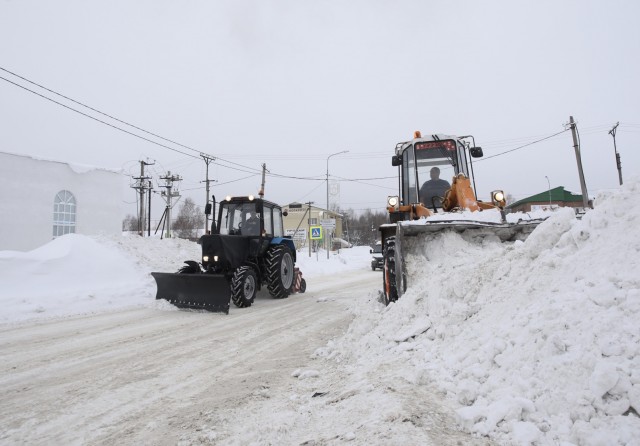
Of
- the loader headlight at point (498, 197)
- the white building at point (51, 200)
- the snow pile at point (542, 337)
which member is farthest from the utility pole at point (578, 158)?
the white building at point (51, 200)

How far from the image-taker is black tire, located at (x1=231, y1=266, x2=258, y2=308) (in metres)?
7.61

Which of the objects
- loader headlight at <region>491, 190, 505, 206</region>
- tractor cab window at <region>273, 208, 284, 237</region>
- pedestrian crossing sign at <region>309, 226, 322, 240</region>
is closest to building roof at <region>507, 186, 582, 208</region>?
pedestrian crossing sign at <region>309, 226, 322, 240</region>

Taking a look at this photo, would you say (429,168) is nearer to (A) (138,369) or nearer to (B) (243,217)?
(B) (243,217)

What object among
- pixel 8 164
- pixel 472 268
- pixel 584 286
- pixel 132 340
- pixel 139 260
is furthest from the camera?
pixel 8 164

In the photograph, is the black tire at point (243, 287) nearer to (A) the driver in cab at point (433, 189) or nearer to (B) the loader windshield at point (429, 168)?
(B) the loader windshield at point (429, 168)

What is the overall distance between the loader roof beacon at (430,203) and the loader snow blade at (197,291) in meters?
3.12

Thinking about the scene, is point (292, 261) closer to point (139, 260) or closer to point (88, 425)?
point (139, 260)

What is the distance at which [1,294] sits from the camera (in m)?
7.79

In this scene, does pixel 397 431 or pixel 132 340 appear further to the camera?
pixel 132 340

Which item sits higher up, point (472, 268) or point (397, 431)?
point (472, 268)

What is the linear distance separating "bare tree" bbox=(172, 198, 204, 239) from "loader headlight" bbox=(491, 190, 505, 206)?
53.8 m

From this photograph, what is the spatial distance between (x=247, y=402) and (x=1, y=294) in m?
7.67

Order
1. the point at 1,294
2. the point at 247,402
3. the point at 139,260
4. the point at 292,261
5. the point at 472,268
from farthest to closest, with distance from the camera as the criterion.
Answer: the point at 139,260, the point at 292,261, the point at 1,294, the point at 472,268, the point at 247,402

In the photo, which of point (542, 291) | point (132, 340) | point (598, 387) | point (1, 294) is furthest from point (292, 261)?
point (598, 387)
